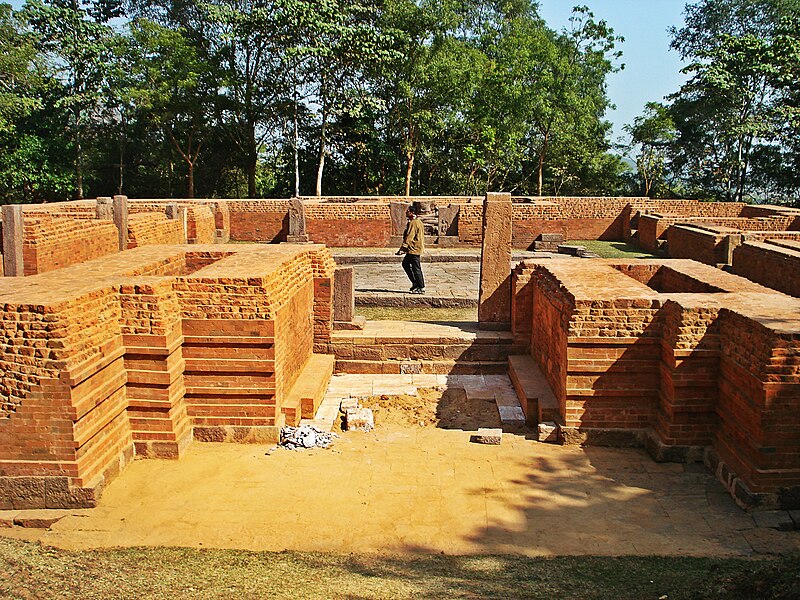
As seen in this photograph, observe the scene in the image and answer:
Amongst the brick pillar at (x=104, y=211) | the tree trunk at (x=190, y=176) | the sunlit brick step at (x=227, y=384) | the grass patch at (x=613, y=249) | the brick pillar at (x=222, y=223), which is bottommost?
the sunlit brick step at (x=227, y=384)

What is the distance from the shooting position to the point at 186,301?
23.3ft

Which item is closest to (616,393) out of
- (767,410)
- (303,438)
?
(767,410)

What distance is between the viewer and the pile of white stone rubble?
23.5 feet

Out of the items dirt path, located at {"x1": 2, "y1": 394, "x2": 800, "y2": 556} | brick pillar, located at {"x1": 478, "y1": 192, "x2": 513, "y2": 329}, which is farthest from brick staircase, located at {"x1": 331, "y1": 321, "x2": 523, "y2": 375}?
dirt path, located at {"x1": 2, "y1": 394, "x2": 800, "y2": 556}

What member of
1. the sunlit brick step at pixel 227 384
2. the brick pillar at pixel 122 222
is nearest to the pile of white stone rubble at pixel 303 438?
the sunlit brick step at pixel 227 384

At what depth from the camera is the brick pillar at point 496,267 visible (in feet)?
34.9

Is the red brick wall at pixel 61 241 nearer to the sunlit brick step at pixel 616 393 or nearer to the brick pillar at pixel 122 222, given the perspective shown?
the brick pillar at pixel 122 222

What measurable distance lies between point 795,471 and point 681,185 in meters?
27.5

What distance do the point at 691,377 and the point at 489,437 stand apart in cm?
188

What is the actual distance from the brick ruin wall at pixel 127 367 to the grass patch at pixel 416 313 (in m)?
3.64

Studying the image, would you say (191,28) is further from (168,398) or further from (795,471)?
(795,471)

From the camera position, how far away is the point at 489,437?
24.0ft

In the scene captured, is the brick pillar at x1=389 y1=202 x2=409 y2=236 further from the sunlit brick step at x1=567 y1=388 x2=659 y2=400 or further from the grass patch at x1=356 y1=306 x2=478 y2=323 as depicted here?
the sunlit brick step at x1=567 y1=388 x2=659 y2=400

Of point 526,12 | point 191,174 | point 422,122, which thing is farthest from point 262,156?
point 526,12
